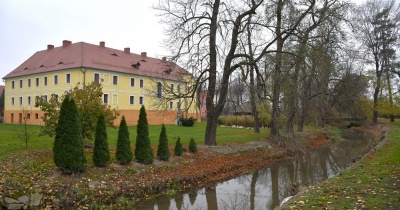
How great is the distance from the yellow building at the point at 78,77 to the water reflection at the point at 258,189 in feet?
60.7

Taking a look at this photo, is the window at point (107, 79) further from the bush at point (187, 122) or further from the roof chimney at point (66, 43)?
the bush at point (187, 122)

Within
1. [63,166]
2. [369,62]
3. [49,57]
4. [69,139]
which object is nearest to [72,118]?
[69,139]

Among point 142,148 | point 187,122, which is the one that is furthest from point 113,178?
point 187,122

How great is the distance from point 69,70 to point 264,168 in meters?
26.5

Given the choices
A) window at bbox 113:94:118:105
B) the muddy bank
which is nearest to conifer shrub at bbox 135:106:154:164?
the muddy bank

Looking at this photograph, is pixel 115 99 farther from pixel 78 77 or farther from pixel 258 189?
pixel 258 189

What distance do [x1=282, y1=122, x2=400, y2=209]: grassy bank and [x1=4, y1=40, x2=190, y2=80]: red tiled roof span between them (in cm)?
2547

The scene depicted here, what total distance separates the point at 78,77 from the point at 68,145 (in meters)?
26.7

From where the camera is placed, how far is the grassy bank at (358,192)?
24.5 ft

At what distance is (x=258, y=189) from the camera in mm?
13188

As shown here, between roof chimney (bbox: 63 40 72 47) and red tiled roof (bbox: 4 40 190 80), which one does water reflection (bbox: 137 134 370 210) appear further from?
roof chimney (bbox: 63 40 72 47)

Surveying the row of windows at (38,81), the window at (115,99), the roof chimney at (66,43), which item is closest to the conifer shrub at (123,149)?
the row of windows at (38,81)

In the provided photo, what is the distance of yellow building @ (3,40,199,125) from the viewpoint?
120 feet

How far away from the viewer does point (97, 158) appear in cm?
1187
